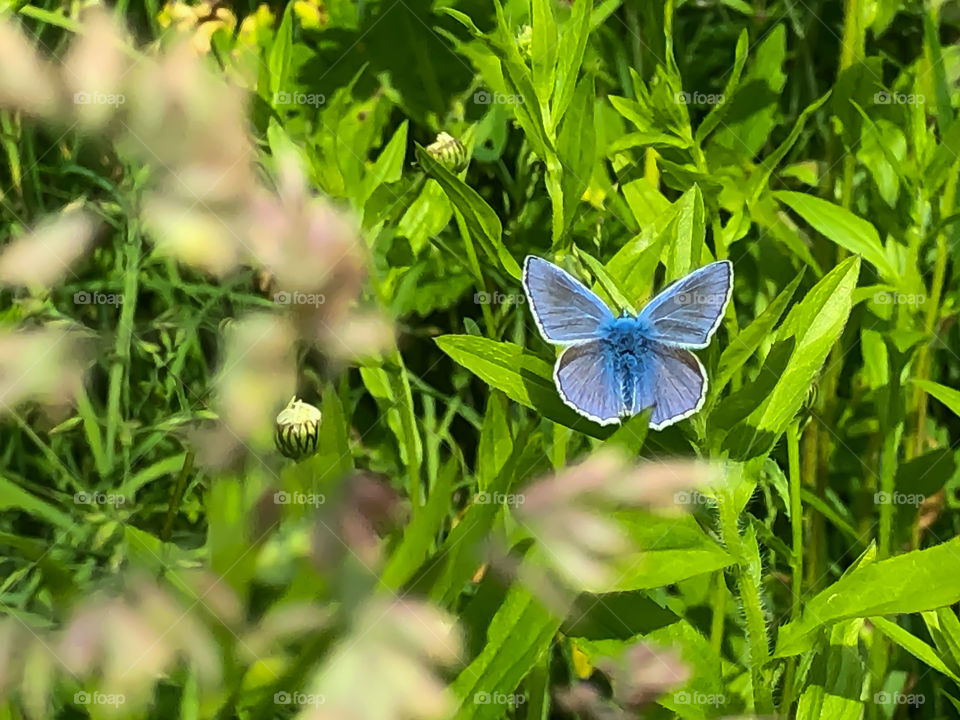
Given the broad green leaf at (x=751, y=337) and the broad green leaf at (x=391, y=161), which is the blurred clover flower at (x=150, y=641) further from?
the broad green leaf at (x=391, y=161)

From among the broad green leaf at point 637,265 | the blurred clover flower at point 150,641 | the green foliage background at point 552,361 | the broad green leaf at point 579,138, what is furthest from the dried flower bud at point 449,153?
the blurred clover flower at point 150,641

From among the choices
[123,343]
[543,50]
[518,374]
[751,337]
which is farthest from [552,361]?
[123,343]

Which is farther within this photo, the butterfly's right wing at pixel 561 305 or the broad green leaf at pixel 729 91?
the broad green leaf at pixel 729 91

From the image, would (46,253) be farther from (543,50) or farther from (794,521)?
(794,521)

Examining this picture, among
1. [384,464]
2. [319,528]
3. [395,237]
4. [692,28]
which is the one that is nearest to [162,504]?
[384,464]

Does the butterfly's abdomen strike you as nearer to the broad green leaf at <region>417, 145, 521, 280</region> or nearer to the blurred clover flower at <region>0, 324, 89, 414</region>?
the broad green leaf at <region>417, 145, 521, 280</region>

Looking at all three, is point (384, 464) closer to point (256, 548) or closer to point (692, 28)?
point (256, 548)

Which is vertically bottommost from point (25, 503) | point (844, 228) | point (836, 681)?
point (836, 681)
